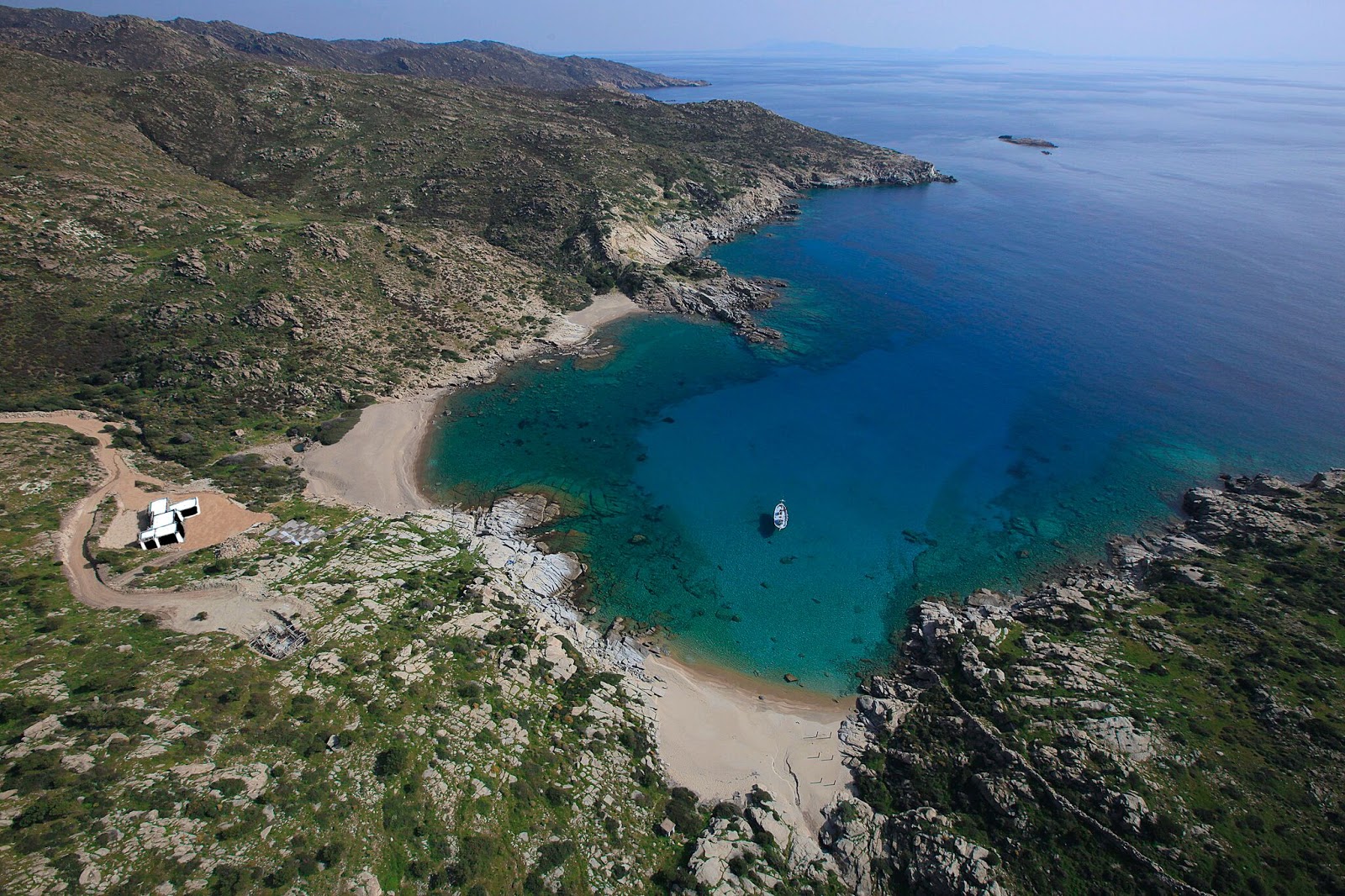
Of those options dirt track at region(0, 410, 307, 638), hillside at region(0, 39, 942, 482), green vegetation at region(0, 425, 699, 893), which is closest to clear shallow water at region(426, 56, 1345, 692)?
green vegetation at region(0, 425, 699, 893)

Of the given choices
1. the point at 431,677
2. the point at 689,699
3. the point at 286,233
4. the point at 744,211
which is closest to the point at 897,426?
the point at 689,699

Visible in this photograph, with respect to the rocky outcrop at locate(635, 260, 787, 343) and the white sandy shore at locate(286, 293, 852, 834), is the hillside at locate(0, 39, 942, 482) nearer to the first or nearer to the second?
the rocky outcrop at locate(635, 260, 787, 343)

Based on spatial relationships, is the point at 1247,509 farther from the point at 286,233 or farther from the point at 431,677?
the point at 286,233

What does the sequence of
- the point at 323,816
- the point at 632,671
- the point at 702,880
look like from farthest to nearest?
the point at 632,671 → the point at 702,880 → the point at 323,816

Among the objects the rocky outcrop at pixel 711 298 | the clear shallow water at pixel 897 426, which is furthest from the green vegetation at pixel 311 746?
the rocky outcrop at pixel 711 298

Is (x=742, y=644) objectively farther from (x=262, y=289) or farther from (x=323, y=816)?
(x=262, y=289)

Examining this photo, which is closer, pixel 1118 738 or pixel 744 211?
pixel 1118 738

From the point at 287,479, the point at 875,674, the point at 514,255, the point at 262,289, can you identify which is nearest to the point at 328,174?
the point at 514,255
